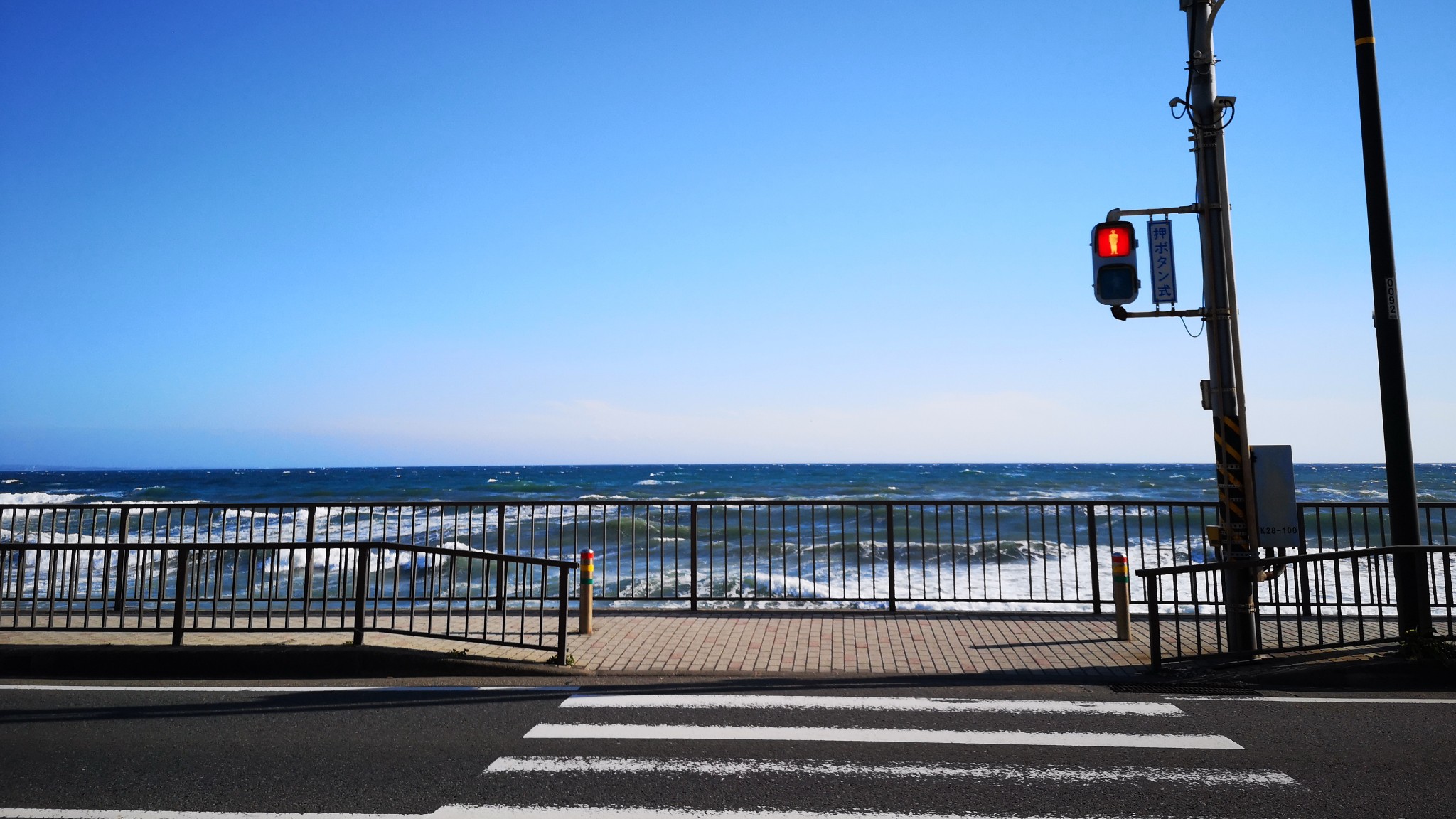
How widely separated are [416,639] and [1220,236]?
8618mm

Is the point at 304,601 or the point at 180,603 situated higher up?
the point at 180,603

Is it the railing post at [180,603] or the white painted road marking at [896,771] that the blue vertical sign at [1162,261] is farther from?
the railing post at [180,603]

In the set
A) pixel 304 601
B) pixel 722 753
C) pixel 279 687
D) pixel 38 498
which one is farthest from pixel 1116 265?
pixel 38 498

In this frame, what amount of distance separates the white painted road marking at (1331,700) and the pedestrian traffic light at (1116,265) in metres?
3.65

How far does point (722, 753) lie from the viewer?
17.4 feet

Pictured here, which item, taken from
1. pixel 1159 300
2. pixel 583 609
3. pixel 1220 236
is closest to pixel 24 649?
pixel 583 609

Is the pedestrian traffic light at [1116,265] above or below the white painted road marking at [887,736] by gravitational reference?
above

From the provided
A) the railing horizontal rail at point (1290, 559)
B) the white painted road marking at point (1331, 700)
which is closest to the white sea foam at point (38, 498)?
the railing horizontal rail at point (1290, 559)

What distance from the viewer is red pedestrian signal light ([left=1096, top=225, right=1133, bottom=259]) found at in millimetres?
8352

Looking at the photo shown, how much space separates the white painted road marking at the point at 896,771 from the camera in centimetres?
477

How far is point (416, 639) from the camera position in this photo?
855 centimetres

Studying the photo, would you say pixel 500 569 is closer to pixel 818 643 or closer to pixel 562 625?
pixel 562 625

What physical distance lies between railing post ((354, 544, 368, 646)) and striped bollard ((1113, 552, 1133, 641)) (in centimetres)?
724

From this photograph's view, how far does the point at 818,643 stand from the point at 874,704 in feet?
7.35
